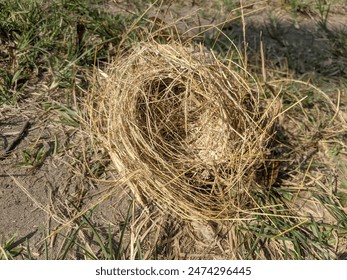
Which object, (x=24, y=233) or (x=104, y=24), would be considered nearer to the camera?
(x=24, y=233)

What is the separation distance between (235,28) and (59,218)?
1495mm

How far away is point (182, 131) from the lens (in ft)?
5.82

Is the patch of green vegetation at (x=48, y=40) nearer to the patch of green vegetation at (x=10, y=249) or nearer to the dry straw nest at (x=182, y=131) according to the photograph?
the dry straw nest at (x=182, y=131)

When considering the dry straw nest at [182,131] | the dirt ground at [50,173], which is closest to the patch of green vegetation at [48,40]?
the dirt ground at [50,173]

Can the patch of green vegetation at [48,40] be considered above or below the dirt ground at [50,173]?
above

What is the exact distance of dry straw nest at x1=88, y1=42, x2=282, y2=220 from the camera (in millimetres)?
Result: 1545

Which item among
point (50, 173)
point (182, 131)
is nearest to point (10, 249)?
point (50, 173)

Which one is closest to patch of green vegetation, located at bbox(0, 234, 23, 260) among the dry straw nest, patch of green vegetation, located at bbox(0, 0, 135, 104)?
the dry straw nest

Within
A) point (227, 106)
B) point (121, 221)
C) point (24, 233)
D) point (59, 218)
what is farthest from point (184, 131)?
point (24, 233)

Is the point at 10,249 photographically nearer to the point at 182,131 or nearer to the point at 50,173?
the point at 50,173

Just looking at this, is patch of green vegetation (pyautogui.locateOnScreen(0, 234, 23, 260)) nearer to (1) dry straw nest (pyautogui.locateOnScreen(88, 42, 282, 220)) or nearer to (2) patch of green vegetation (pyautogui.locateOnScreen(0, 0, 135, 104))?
(1) dry straw nest (pyautogui.locateOnScreen(88, 42, 282, 220))

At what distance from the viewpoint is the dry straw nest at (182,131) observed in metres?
1.54
